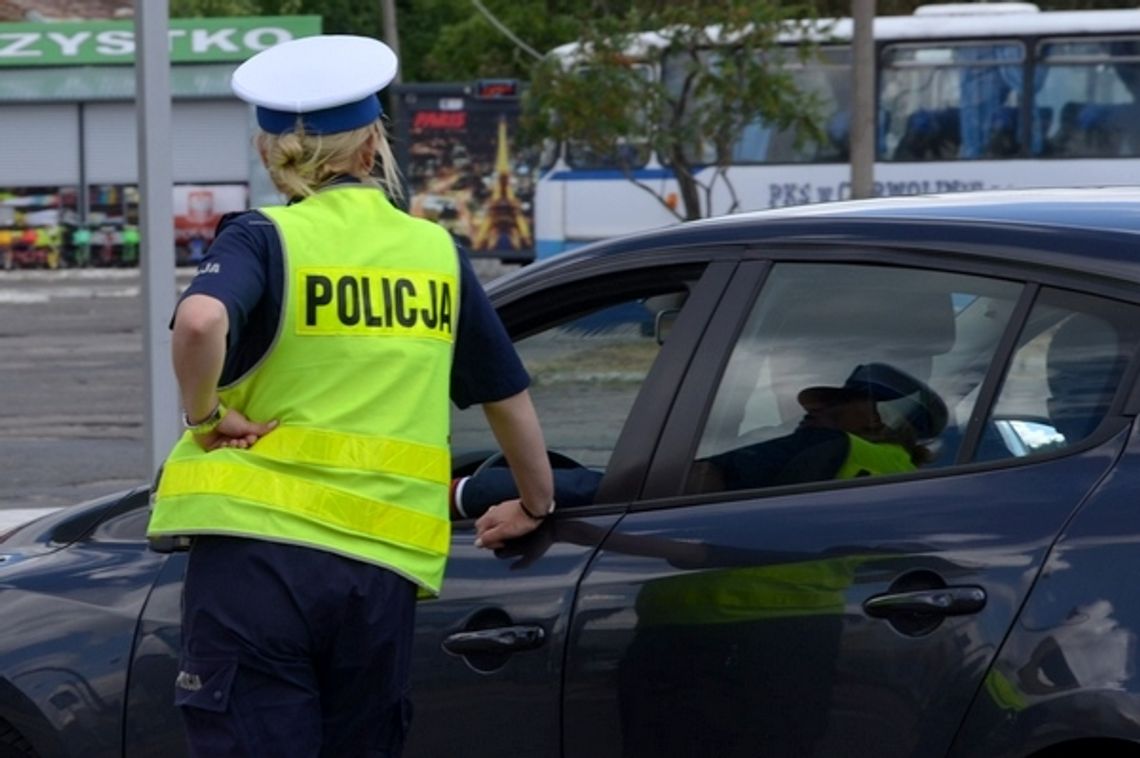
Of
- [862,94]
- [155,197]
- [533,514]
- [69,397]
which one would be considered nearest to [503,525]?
[533,514]

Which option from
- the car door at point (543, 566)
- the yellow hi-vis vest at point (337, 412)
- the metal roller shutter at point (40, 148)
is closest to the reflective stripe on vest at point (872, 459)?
the car door at point (543, 566)

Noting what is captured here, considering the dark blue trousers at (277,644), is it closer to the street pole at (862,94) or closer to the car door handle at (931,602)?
the car door handle at (931,602)

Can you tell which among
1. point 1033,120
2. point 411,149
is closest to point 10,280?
point 411,149

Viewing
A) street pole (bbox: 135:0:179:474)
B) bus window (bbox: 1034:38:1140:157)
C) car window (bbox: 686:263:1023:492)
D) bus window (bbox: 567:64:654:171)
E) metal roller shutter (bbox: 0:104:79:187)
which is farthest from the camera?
metal roller shutter (bbox: 0:104:79:187)

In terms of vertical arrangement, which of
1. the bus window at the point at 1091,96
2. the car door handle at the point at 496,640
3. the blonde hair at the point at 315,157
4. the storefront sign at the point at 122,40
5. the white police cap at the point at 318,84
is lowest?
the car door handle at the point at 496,640

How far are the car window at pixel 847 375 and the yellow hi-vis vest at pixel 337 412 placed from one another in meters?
0.58

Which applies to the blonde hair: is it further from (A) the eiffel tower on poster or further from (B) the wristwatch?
(A) the eiffel tower on poster

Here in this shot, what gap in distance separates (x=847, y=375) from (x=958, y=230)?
0.32 meters

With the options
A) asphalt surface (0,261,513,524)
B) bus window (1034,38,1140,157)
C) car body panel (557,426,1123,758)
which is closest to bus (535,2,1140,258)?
bus window (1034,38,1140,157)

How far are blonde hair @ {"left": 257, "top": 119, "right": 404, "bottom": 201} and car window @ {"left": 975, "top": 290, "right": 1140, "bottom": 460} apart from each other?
39.7 inches

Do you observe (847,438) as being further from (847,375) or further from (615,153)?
(615,153)

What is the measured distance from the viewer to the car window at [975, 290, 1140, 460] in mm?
2980

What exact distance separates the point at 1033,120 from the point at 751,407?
19.9m

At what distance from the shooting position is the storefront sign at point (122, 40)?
3681 cm
